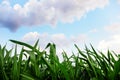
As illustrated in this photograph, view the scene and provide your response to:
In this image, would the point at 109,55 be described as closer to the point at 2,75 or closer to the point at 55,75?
the point at 55,75

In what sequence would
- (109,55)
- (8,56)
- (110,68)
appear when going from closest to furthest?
(110,68) < (109,55) < (8,56)

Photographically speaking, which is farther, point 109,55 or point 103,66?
point 109,55

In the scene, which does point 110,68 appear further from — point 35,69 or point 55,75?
point 35,69

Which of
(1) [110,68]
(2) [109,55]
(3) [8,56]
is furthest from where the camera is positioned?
(3) [8,56]

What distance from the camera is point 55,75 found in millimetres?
1461

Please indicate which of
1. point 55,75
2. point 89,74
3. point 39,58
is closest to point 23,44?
point 39,58

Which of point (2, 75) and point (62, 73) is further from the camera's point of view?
point (2, 75)

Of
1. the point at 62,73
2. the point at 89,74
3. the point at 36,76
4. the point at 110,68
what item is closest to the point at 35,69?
the point at 36,76

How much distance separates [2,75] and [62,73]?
0.37m

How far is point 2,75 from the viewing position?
160 cm

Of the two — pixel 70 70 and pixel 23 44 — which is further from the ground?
pixel 23 44

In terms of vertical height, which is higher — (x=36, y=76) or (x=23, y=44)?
(x=23, y=44)

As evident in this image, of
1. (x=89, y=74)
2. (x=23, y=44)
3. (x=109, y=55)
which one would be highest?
(x=23, y=44)

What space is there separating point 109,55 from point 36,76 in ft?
1.40
